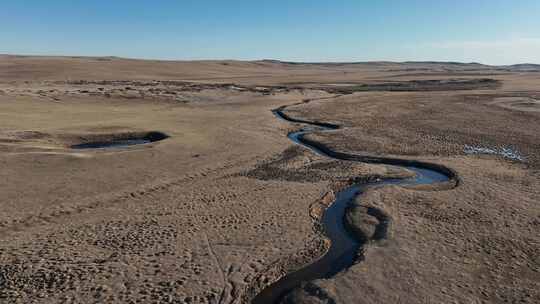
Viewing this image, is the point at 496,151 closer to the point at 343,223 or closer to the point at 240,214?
the point at 343,223

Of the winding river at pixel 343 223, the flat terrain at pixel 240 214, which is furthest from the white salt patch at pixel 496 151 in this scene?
the winding river at pixel 343 223

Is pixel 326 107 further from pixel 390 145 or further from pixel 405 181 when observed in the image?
pixel 405 181

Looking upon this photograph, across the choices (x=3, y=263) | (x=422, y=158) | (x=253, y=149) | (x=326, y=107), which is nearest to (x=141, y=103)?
(x=326, y=107)

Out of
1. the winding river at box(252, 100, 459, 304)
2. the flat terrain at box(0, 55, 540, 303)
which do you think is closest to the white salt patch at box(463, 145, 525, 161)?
the flat terrain at box(0, 55, 540, 303)

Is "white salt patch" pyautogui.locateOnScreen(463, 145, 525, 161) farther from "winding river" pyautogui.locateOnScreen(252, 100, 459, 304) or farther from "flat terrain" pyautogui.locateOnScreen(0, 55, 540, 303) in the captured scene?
"winding river" pyautogui.locateOnScreen(252, 100, 459, 304)

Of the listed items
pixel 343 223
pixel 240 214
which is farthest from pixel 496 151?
pixel 240 214

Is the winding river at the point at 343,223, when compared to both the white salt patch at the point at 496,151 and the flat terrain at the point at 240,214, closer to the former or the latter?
the flat terrain at the point at 240,214
